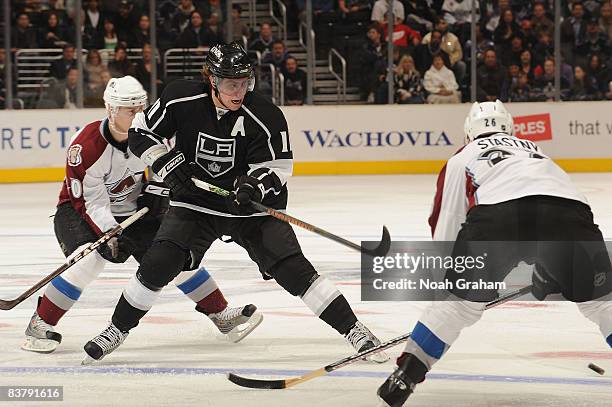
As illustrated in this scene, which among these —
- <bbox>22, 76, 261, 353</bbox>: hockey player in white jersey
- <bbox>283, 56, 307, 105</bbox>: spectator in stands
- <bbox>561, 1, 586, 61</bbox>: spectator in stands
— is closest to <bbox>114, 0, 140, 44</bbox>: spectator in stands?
<bbox>283, 56, 307, 105</bbox>: spectator in stands

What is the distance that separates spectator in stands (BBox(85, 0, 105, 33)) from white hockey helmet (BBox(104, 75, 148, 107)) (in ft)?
23.7

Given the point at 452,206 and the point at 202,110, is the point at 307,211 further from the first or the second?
the point at 452,206

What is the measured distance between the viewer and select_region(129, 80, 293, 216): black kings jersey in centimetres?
394

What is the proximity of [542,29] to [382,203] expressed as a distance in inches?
149

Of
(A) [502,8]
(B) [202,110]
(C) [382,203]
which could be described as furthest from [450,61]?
(B) [202,110]

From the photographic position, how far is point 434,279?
325 centimetres

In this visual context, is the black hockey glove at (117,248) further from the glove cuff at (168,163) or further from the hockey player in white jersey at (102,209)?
the glove cuff at (168,163)

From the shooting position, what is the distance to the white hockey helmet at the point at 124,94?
167 inches

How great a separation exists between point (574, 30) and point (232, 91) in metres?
8.52

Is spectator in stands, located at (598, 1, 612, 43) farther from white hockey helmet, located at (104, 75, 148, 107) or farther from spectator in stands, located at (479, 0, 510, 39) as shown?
white hockey helmet, located at (104, 75, 148, 107)

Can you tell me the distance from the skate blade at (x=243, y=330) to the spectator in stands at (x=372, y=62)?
7231 mm

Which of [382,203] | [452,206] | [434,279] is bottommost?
[382,203]

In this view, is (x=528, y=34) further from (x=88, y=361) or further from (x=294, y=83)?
(x=88, y=361)

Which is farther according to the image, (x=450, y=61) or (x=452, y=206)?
(x=450, y=61)
